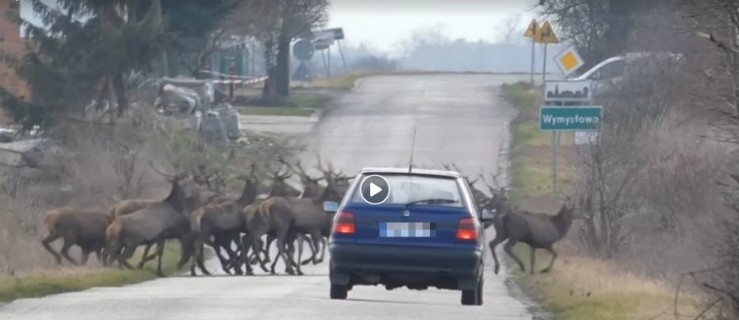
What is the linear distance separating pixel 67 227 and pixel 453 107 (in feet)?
105

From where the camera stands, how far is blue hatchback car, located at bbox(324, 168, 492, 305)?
57.9 feet

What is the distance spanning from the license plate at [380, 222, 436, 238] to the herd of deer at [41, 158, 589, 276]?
40.2 feet

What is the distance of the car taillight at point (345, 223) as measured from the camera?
58.2 ft

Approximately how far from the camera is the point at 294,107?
5975cm

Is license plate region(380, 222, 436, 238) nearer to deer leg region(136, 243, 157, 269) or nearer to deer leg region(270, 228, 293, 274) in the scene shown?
deer leg region(136, 243, 157, 269)

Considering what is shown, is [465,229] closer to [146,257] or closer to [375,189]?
[375,189]

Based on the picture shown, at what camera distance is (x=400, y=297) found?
22469 mm

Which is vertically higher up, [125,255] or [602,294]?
[602,294]

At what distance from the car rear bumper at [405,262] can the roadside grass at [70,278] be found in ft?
17.5

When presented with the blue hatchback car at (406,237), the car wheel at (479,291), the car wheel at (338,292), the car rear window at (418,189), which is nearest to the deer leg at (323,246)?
the car wheel at (479,291)

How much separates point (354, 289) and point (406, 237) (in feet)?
19.7

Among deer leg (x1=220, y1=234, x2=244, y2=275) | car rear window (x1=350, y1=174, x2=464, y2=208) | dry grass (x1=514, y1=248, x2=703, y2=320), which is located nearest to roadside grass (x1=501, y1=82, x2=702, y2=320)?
dry grass (x1=514, y1=248, x2=703, y2=320)

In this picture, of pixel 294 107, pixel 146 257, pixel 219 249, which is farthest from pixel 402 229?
pixel 294 107

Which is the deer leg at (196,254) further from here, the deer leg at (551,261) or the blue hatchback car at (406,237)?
the blue hatchback car at (406,237)
